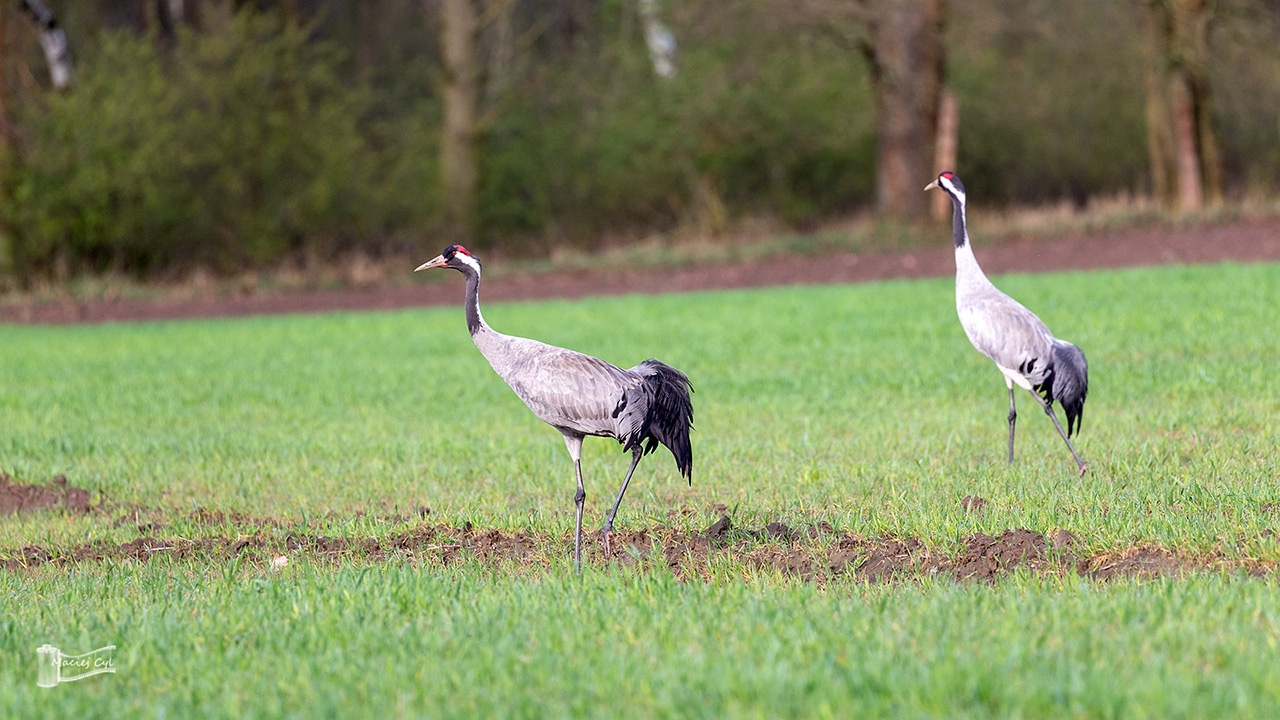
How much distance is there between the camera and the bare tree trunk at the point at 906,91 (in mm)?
25797

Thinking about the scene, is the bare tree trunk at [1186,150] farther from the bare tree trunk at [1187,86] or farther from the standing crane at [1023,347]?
the standing crane at [1023,347]

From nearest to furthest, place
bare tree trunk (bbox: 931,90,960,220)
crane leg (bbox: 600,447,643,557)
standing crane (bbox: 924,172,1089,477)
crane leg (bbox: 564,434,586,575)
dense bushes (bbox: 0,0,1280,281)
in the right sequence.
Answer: crane leg (bbox: 564,434,586,575)
crane leg (bbox: 600,447,643,557)
standing crane (bbox: 924,172,1089,477)
dense bushes (bbox: 0,0,1280,281)
bare tree trunk (bbox: 931,90,960,220)

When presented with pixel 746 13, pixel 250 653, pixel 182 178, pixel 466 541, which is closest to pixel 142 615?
pixel 250 653

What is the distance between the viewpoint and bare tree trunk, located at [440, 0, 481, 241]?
30.0 metres

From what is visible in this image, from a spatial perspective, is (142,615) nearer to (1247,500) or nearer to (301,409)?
Answer: (1247,500)

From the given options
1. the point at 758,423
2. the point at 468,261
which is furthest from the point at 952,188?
the point at 468,261

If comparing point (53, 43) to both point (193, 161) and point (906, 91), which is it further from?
point (906, 91)

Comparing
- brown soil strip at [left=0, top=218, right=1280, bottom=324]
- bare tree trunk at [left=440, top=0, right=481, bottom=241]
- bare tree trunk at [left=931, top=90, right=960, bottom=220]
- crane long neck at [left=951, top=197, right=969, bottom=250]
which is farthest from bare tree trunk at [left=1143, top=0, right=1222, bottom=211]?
crane long neck at [left=951, top=197, right=969, bottom=250]

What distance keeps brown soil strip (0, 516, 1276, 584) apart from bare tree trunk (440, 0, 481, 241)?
24.2 m

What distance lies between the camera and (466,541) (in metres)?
6.64

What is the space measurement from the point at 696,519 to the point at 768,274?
18.6m

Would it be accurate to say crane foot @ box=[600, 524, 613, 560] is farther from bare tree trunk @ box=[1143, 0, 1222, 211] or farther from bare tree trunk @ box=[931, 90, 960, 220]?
bare tree trunk @ box=[931, 90, 960, 220]

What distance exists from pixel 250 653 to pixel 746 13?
23438 millimetres

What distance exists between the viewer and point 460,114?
101 ft
